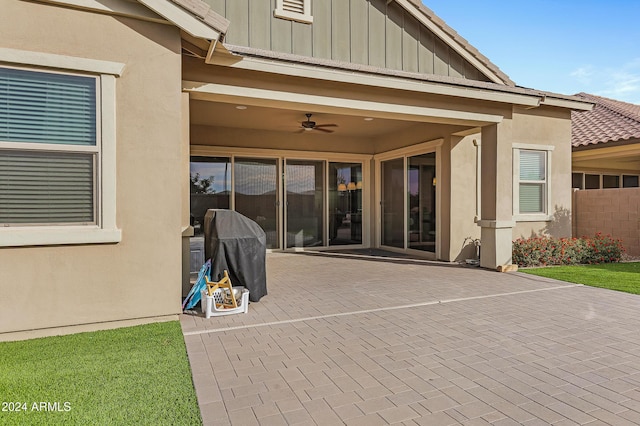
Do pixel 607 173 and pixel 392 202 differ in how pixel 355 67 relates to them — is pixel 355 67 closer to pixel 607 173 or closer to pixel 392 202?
pixel 392 202

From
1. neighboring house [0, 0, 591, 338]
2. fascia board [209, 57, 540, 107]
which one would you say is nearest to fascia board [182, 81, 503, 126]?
neighboring house [0, 0, 591, 338]

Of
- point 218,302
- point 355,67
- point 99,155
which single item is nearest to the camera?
point 99,155

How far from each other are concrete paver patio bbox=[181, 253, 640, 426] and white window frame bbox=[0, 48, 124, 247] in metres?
1.46

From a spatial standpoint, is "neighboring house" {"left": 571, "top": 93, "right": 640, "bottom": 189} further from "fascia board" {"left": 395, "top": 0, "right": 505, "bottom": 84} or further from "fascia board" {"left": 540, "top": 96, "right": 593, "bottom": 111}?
"fascia board" {"left": 395, "top": 0, "right": 505, "bottom": 84}

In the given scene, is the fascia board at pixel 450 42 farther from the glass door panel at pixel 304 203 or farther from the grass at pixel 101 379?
the grass at pixel 101 379

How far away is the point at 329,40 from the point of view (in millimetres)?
7590

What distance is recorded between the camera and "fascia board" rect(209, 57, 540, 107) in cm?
563

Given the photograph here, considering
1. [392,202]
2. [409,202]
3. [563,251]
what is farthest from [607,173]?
[392,202]

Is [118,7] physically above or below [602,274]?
above

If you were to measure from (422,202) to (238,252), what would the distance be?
6250mm

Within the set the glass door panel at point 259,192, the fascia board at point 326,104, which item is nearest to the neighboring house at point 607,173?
the fascia board at point 326,104

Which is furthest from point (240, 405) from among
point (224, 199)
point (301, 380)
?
point (224, 199)

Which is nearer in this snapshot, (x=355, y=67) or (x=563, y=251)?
(x=355, y=67)

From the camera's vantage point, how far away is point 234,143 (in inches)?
419
